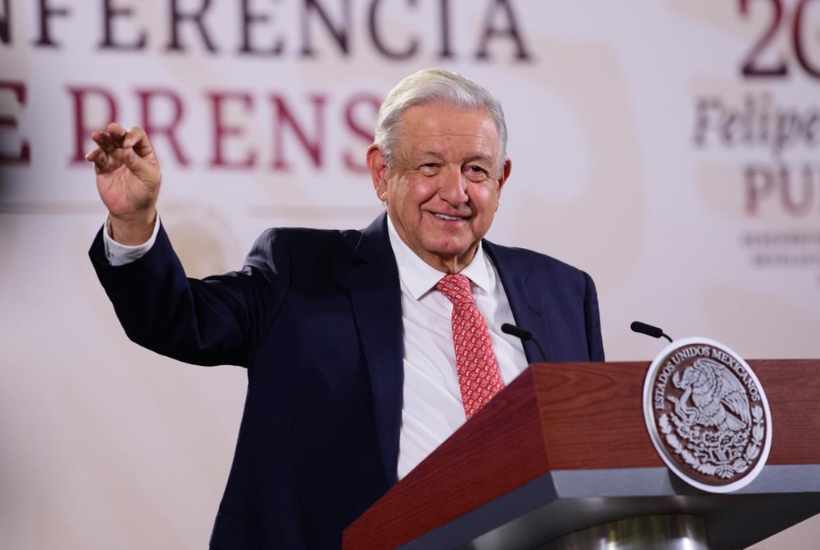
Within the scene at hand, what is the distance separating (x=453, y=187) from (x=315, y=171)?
2.86ft


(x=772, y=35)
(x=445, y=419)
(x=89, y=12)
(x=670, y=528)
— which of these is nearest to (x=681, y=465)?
(x=670, y=528)

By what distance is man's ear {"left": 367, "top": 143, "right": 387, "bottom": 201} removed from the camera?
2303 millimetres

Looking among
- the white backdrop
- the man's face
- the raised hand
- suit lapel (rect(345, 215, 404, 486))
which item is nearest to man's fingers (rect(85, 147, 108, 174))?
the raised hand

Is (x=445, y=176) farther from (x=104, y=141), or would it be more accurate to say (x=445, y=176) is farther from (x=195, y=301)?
(x=104, y=141)

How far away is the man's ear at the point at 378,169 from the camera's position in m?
2.30

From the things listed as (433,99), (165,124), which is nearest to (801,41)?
(433,99)

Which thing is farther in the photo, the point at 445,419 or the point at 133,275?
the point at 445,419

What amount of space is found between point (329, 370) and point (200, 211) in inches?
40.3

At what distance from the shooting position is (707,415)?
1255 millimetres

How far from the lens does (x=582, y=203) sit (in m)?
3.14

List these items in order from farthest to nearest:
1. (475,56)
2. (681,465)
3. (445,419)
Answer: (475,56)
(445,419)
(681,465)

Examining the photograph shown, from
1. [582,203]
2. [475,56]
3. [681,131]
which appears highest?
[475,56]

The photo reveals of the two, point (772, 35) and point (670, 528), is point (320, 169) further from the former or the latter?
point (670, 528)

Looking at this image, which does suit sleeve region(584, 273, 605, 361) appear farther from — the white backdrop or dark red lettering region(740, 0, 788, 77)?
dark red lettering region(740, 0, 788, 77)
